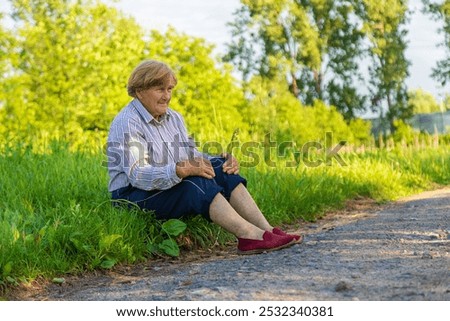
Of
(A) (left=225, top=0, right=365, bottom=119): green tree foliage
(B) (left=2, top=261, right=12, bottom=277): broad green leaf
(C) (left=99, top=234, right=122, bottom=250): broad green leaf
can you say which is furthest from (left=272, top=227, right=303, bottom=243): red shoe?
(A) (left=225, top=0, right=365, bottom=119): green tree foliage

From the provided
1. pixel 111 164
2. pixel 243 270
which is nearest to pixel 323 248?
pixel 243 270

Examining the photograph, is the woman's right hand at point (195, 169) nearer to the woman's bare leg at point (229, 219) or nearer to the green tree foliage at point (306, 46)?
the woman's bare leg at point (229, 219)

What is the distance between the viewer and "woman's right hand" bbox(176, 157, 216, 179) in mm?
4535

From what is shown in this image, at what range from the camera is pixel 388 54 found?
87.6 ft

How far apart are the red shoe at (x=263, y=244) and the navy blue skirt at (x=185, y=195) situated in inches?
12.5

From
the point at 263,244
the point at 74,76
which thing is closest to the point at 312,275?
the point at 263,244

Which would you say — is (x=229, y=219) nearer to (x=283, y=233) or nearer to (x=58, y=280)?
(x=283, y=233)

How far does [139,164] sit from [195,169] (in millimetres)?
404

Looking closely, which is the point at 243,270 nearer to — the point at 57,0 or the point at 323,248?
the point at 323,248

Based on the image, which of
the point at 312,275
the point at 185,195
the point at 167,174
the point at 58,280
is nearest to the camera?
the point at 312,275

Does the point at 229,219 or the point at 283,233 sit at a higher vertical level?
the point at 229,219

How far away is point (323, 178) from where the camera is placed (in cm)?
803

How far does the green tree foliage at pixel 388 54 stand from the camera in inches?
1050
